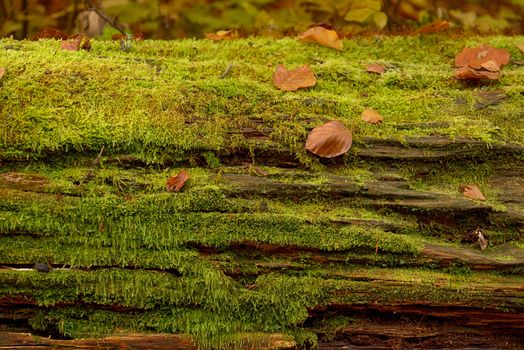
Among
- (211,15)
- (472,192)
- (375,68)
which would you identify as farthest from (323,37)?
(211,15)

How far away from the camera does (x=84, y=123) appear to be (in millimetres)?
2535

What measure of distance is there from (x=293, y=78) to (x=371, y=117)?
53 centimetres

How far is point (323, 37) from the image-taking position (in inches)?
142

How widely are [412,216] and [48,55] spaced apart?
7.23 ft

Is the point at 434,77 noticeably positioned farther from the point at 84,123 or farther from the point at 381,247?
the point at 84,123

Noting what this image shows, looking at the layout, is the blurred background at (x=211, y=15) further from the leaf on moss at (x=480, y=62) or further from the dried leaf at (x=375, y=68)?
the dried leaf at (x=375, y=68)

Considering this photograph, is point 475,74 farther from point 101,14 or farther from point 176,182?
point 101,14

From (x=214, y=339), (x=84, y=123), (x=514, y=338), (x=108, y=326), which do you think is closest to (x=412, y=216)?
(x=514, y=338)

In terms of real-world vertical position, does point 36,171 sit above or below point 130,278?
above

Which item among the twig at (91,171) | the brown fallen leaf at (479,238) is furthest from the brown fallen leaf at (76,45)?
the brown fallen leaf at (479,238)

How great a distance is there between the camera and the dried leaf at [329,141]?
8.57 feet

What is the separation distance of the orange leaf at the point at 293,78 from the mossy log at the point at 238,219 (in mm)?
99

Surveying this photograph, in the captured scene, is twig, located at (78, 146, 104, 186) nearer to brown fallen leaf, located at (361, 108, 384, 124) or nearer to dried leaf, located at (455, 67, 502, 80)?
brown fallen leaf, located at (361, 108, 384, 124)

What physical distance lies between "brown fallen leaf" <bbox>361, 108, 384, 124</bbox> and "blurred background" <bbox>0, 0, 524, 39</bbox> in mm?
2048
